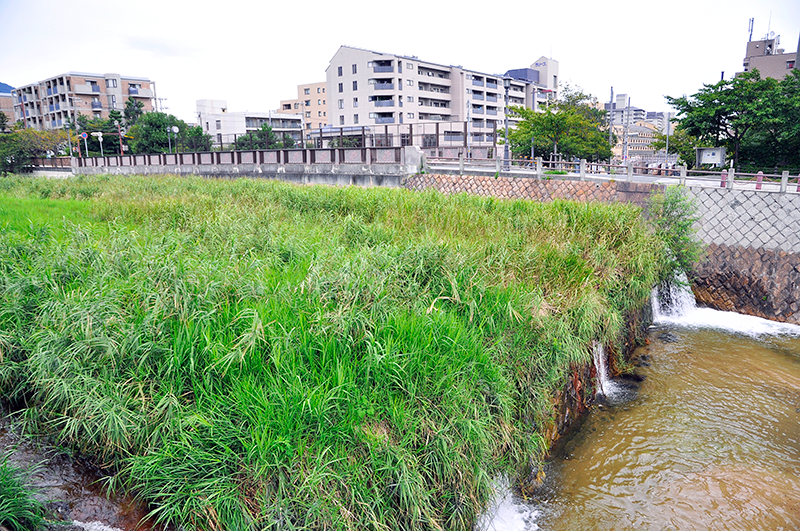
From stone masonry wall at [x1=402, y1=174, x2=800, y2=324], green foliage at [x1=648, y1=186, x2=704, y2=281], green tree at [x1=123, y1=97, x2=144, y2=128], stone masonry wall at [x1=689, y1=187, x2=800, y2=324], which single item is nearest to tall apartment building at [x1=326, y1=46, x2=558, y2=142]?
green tree at [x1=123, y1=97, x2=144, y2=128]

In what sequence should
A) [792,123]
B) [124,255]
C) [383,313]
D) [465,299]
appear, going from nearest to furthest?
[383,313] < [465,299] < [124,255] < [792,123]

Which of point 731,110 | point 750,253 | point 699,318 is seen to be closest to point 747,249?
point 750,253

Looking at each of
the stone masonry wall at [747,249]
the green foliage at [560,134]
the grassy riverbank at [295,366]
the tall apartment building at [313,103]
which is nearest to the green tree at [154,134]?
the tall apartment building at [313,103]

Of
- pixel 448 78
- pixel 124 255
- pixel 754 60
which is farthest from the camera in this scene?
pixel 448 78

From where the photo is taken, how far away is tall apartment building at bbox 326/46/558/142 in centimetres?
5922

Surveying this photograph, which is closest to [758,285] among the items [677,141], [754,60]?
[677,141]

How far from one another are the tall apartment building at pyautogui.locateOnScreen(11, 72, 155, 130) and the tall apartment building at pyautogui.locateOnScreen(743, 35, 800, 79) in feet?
256

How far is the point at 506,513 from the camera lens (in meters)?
5.55

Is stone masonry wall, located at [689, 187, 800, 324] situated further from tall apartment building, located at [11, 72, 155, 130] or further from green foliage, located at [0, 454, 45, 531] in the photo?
tall apartment building, located at [11, 72, 155, 130]

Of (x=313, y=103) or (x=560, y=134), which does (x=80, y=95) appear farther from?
(x=560, y=134)

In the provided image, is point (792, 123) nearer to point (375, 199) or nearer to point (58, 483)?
point (375, 199)

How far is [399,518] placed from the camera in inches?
167

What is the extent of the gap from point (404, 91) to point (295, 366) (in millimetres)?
59903

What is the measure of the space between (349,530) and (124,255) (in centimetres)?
542
